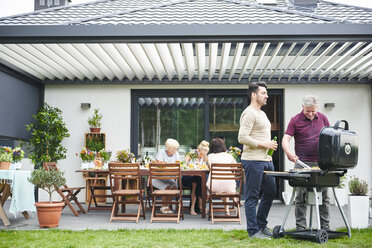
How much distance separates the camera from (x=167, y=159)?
7449 millimetres

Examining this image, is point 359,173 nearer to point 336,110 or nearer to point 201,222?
point 336,110

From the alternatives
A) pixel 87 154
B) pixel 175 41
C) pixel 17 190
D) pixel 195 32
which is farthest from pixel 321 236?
pixel 87 154

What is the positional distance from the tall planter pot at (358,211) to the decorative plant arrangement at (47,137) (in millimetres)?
6183

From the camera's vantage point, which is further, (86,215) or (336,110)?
(336,110)

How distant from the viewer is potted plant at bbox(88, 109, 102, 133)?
9555mm

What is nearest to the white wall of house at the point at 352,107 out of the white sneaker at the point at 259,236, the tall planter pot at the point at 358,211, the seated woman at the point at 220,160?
the seated woman at the point at 220,160

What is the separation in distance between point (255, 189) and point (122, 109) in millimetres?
5678

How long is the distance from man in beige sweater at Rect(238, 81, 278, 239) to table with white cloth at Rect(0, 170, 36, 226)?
3220mm

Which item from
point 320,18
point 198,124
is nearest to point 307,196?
point 320,18

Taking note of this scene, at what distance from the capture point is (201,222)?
638cm

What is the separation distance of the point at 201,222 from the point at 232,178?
0.79m

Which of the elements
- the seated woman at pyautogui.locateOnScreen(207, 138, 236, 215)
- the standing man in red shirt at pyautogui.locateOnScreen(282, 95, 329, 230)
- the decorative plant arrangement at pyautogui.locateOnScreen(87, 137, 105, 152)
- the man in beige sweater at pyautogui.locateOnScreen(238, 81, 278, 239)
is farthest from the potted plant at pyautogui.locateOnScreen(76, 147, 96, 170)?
the standing man in red shirt at pyautogui.locateOnScreen(282, 95, 329, 230)

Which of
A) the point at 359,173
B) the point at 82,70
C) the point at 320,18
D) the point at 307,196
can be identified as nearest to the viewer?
the point at 307,196

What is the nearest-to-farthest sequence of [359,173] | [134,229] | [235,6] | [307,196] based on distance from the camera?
[307,196] → [134,229] → [235,6] → [359,173]
